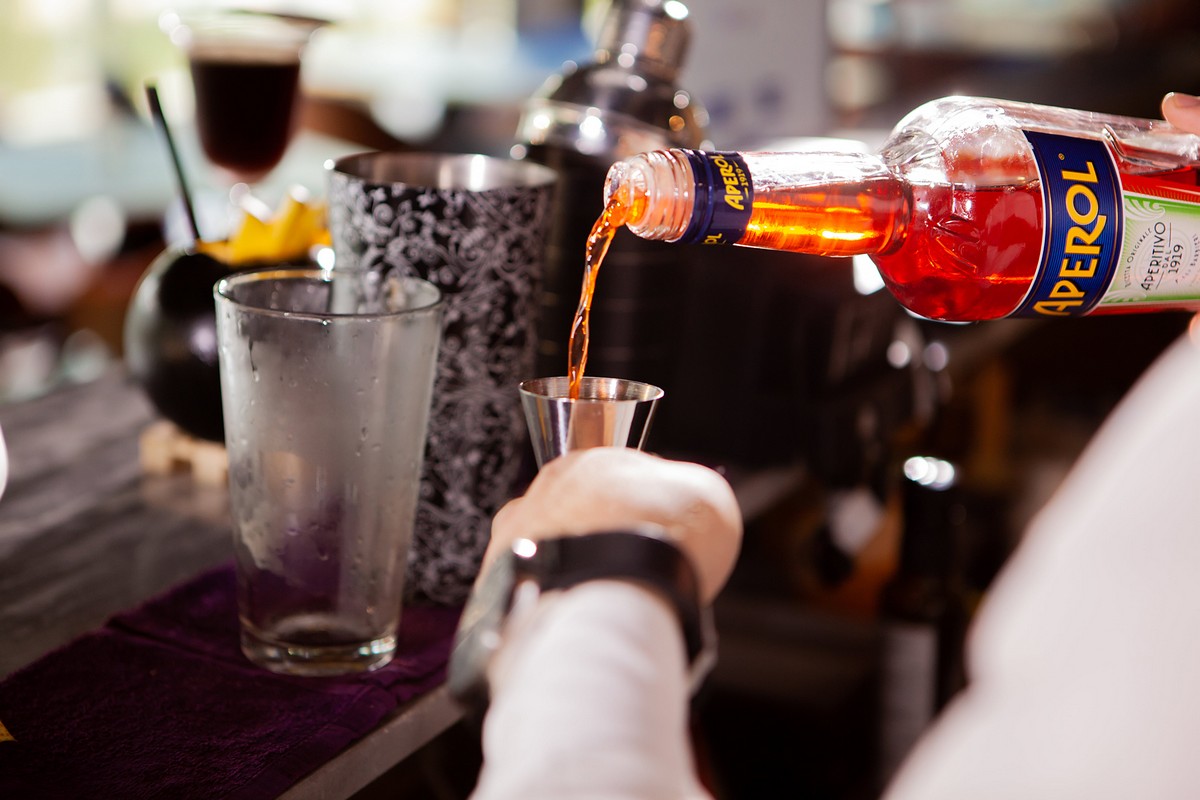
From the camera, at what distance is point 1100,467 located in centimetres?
71

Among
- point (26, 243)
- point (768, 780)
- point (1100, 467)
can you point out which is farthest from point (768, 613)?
point (26, 243)

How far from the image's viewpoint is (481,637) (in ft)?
2.09

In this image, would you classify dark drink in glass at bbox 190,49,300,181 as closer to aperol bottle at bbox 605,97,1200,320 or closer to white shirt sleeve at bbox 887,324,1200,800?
aperol bottle at bbox 605,97,1200,320

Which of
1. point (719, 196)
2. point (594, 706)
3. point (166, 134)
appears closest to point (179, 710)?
point (594, 706)

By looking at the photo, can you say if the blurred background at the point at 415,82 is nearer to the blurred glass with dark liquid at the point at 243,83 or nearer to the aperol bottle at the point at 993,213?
the blurred glass with dark liquid at the point at 243,83

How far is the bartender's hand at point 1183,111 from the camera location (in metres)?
0.96

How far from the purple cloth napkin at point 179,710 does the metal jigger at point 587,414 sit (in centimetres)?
22

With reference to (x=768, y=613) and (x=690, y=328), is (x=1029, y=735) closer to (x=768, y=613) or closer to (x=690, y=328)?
(x=690, y=328)

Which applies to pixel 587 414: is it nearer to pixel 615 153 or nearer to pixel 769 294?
pixel 615 153

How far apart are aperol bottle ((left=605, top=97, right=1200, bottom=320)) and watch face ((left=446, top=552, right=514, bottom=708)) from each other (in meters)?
0.25

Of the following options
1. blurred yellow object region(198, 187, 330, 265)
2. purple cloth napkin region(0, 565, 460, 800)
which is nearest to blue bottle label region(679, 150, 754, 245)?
purple cloth napkin region(0, 565, 460, 800)

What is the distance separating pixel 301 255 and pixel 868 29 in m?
5.79

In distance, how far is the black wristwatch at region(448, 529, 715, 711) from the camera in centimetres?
60

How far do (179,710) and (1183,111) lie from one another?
884mm
